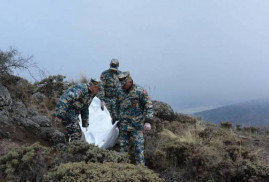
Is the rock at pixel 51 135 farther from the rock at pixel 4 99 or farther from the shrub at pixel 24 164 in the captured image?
the shrub at pixel 24 164

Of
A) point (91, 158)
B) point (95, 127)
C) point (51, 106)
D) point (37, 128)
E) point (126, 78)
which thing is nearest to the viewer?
point (91, 158)

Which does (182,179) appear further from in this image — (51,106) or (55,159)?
(51,106)

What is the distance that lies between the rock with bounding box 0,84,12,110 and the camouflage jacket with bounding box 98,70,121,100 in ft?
8.62

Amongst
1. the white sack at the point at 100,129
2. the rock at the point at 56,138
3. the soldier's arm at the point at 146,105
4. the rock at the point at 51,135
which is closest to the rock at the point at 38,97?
the white sack at the point at 100,129

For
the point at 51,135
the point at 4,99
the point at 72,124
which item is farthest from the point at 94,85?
the point at 4,99

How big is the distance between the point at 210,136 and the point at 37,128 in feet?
15.3

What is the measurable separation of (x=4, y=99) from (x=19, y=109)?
593 millimetres

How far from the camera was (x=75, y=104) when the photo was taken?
7.95m

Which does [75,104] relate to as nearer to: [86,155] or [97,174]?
[86,155]

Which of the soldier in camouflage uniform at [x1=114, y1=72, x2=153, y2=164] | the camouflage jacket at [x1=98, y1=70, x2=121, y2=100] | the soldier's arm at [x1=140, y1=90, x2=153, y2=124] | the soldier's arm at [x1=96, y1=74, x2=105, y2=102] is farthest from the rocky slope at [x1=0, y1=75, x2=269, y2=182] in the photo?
the camouflage jacket at [x1=98, y1=70, x2=121, y2=100]

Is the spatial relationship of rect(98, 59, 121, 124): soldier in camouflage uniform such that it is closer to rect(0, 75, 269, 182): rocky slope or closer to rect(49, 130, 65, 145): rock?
rect(0, 75, 269, 182): rocky slope

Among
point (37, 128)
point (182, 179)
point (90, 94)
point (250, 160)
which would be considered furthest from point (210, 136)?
point (37, 128)

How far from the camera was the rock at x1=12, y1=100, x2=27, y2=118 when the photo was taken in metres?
9.42

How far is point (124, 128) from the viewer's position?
26.4 ft
